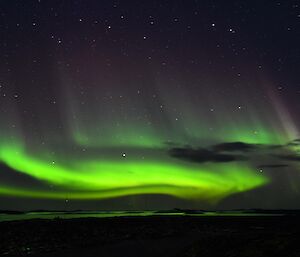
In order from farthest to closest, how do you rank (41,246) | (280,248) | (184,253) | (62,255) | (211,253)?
1. (41,246)
2. (62,255)
3. (184,253)
4. (211,253)
5. (280,248)

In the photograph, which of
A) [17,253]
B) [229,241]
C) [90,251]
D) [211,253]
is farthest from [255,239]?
[17,253]

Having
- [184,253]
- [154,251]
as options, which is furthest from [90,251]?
[184,253]

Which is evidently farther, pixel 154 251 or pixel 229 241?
pixel 154 251

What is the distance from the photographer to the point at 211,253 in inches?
973

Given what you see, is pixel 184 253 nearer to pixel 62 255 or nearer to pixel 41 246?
pixel 62 255

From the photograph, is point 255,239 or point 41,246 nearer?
point 255,239

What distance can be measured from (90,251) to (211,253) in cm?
1217

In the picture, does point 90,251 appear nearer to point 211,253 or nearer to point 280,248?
point 211,253

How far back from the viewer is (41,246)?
120ft

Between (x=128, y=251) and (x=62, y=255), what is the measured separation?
5.21 m

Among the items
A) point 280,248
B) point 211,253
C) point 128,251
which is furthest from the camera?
point 128,251

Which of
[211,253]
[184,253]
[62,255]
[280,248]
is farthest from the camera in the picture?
[62,255]

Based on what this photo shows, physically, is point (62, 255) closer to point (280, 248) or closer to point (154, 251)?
point (154, 251)

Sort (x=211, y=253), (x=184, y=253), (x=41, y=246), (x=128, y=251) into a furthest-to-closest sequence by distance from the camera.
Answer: (x=41, y=246), (x=128, y=251), (x=184, y=253), (x=211, y=253)
